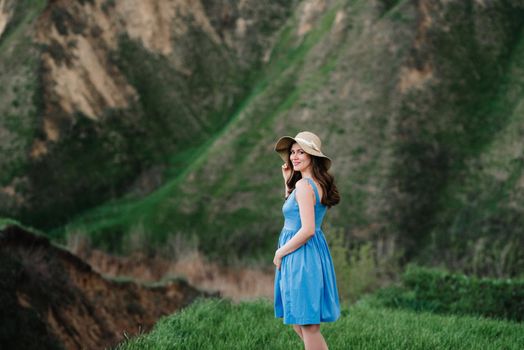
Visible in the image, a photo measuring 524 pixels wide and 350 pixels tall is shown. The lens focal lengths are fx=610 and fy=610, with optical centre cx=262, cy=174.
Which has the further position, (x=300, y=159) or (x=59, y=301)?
(x=59, y=301)

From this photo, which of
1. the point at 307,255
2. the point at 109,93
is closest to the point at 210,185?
the point at 109,93

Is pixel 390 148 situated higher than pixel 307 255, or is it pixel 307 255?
pixel 307 255

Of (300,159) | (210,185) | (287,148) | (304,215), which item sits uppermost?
(287,148)

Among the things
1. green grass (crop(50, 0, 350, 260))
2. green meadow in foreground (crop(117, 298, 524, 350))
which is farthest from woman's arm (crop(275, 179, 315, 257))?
green grass (crop(50, 0, 350, 260))

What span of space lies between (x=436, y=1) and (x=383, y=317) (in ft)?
84.1

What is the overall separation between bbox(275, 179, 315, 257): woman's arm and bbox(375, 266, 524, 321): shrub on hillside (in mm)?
6921

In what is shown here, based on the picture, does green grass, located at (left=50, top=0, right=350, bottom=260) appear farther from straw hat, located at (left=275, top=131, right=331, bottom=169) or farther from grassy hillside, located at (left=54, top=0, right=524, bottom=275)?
straw hat, located at (left=275, top=131, right=331, bottom=169)

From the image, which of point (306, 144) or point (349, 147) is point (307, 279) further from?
point (349, 147)

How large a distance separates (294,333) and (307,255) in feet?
7.84

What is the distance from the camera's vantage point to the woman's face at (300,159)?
5762 millimetres

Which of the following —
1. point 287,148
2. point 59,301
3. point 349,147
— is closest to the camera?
point 287,148

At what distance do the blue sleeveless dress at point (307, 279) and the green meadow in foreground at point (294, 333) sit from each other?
4.58ft

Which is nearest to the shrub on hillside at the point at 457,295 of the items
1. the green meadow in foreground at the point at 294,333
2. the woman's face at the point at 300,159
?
A: the green meadow in foreground at the point at 294,333

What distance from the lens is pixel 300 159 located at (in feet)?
18.9
